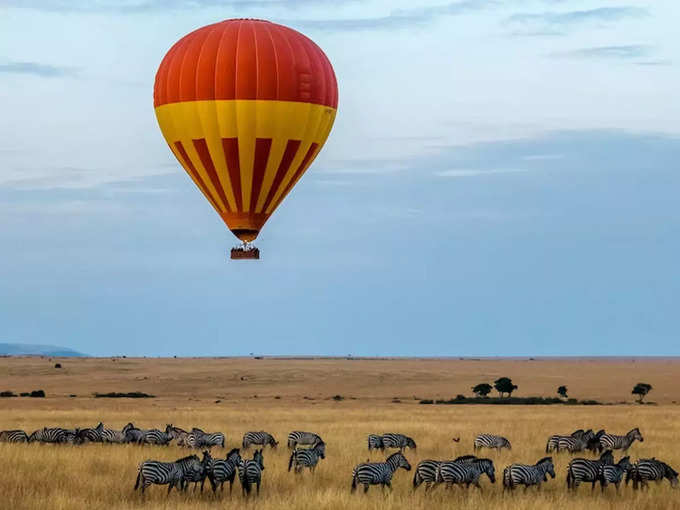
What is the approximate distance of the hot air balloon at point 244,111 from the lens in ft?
104

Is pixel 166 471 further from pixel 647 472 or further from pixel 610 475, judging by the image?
pixel 647 472

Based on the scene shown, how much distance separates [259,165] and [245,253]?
9.33ft

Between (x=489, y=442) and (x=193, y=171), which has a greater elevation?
(x=193, y=171)

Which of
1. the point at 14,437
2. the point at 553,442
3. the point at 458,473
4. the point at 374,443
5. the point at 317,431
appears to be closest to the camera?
the point at 458,473

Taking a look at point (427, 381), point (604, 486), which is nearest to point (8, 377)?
point (427, 381)

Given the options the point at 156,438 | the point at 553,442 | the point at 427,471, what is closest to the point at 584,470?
the point at 427,471

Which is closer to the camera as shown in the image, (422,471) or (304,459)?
(422,471)

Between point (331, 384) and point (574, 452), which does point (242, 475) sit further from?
point (331, 384)

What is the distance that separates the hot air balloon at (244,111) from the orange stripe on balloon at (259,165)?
3 centimetres

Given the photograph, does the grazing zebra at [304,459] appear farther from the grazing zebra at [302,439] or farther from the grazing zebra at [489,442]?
the grazing zebra at [489,442]

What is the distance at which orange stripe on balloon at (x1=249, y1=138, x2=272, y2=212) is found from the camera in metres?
32.1

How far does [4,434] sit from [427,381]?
214 ft

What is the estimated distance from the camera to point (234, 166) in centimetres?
3209

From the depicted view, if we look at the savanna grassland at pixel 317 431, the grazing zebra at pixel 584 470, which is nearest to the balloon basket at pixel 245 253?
the savanna grassland at pixel 317 431
